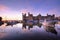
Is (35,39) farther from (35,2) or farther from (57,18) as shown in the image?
(35,2)

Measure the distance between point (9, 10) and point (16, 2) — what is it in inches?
9.3

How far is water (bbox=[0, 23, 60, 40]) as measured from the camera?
2203mm

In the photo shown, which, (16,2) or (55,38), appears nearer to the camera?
(55,38)

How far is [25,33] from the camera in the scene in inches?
88.4

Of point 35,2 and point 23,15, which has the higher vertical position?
point 35,2

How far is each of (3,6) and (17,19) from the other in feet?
1.37

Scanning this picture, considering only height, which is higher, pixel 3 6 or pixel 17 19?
pixel 3 6

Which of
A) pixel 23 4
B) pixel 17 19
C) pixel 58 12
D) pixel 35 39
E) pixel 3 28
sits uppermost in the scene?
pixel 23 4

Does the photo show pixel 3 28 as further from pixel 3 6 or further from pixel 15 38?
pixel 3 6

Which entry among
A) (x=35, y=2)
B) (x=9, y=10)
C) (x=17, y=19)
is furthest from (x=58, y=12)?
(x=9, y=10)

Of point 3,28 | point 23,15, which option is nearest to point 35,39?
point 23,15

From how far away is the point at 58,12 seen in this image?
7.48ft

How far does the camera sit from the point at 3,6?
2299 millimetres

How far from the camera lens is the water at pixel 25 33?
2203mm
